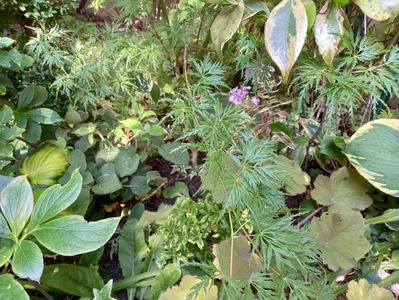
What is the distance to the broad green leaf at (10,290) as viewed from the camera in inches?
21.7

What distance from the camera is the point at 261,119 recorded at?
99 centimetres

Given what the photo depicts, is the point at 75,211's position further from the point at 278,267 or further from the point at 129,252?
the point at 278,267

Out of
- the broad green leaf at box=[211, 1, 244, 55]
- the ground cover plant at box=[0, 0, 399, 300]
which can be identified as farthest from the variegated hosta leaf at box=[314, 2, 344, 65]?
the broad green leaf at box=[211, 1, 244, 55]

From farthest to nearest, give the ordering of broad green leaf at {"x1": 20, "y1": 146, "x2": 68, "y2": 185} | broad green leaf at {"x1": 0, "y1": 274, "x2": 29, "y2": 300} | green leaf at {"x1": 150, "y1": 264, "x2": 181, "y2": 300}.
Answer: broad green leaf at {"x1": 20, "y1": 146, "x2": 68, "y2": 185}
green leaf at {"x1": 150, "y1": 264, "x2": 181, "y2": 300}
broad green leaf at {"x1": 0, "y1": 274, "x2": 29, "y2": 300}

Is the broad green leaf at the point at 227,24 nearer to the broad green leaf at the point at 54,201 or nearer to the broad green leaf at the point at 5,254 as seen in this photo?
the broad green leaf at the point at 54,201

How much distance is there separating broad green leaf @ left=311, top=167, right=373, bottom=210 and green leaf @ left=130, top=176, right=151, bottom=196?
1.17ft

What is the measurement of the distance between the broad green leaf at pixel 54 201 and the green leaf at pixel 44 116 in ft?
1.08

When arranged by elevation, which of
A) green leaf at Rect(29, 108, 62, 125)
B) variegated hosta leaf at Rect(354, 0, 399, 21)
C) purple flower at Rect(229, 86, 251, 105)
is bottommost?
green leaf at Rect(29, 108, 62, 125)

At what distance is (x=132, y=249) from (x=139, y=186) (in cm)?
14

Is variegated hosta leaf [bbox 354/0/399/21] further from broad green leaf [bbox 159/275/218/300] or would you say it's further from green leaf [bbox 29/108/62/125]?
green leaf [bbox 29/108/62/125]

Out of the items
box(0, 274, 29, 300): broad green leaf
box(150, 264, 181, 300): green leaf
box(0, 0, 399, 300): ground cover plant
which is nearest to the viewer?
box(0, 274, 29, 300): broad green leaf

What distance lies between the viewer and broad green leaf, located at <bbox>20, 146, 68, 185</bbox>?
0.88 meters

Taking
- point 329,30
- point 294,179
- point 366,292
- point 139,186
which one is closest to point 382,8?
point 329,30

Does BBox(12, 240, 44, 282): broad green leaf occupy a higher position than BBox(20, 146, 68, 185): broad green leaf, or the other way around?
BBox(12, 240, 44, 282): broad green leaf
